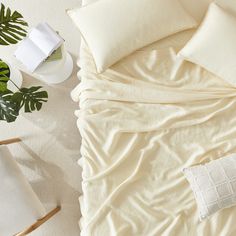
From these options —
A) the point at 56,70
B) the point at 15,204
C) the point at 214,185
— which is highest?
the point at 56,70

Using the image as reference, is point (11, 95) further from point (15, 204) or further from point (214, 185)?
point (214, 185)

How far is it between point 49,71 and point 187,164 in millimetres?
1068

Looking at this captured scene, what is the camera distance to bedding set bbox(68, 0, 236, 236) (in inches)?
74.5

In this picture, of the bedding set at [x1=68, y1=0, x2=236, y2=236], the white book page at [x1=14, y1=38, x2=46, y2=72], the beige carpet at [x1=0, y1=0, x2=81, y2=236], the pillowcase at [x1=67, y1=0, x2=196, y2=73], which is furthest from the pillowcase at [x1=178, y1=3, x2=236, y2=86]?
the beige carpet at [x1=0, y1=0, x2=81, y2=236]

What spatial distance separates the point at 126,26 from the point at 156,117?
521 millimetres

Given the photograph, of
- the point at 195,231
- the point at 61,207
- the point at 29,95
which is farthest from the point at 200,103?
the point at 61,207

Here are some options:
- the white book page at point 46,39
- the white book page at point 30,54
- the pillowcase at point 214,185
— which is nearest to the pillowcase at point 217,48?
the pillowcase at point 214,185

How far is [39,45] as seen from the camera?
234 centimetres

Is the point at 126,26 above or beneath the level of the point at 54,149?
above

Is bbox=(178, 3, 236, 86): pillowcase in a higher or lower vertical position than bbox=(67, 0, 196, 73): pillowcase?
lower

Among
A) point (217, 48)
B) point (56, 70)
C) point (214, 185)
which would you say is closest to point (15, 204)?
point (56, 70)

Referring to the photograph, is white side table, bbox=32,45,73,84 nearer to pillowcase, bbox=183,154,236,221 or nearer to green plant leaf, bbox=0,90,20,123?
green plant leaf, bbox=0,90,20,123

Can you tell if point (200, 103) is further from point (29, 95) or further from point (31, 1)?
point (31, 1)

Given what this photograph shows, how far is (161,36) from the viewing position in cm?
212
